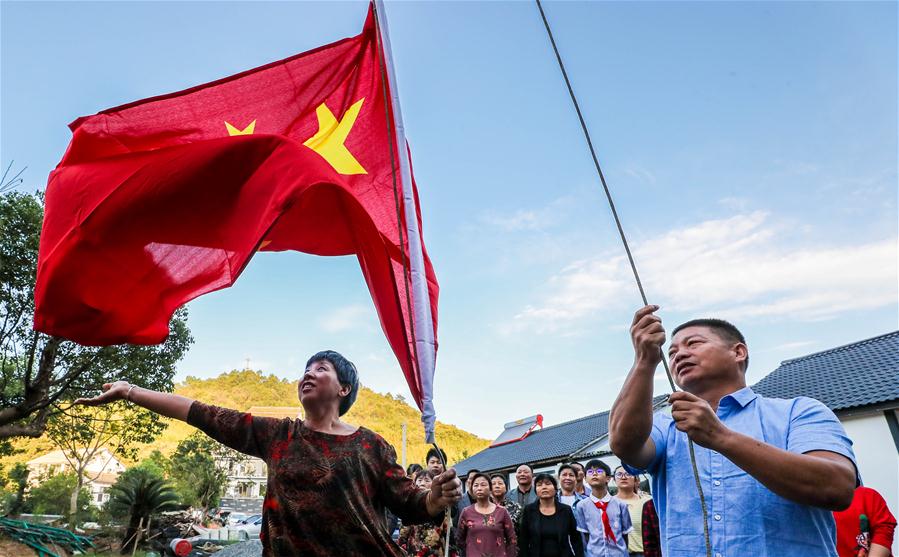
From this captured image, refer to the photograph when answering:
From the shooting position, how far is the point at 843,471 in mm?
1426

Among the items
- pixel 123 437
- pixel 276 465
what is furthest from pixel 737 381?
pixel 123 437

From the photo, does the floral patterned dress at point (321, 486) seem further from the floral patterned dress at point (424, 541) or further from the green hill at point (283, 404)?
the green hill at point (283, 404)

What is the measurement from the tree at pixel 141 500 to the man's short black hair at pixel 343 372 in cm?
1917

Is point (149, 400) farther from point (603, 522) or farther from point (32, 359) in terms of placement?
point (32, 359)

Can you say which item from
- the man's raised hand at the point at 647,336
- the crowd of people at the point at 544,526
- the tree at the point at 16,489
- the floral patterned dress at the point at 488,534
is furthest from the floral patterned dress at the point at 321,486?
the tree at the point at 16,489

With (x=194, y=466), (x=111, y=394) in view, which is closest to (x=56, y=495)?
(x=194, y=466)

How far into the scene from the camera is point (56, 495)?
32.3 meters

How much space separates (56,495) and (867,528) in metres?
39.1

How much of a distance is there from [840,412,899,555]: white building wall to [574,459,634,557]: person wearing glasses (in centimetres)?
685

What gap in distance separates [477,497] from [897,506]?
912cm

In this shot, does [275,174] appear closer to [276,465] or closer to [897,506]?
[276,465]

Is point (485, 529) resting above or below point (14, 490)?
below

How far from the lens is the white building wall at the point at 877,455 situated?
34.0 ft

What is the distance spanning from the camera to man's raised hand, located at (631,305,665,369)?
5.32ft
